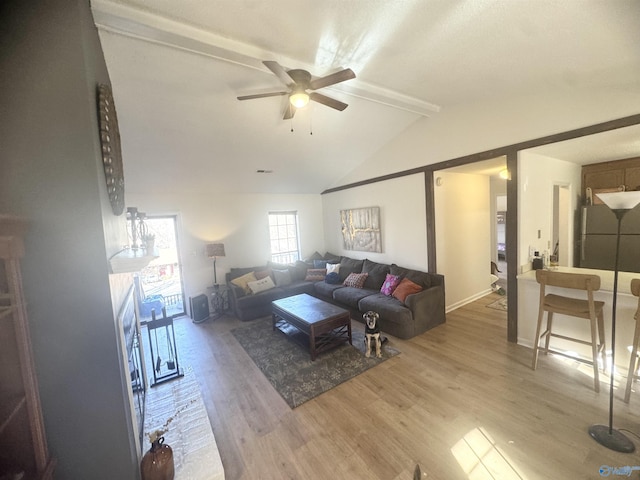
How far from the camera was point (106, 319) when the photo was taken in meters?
1.19

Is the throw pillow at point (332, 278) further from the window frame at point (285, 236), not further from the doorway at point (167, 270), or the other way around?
the doorway at point (167, 270)

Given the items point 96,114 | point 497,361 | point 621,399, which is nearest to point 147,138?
point 96,114

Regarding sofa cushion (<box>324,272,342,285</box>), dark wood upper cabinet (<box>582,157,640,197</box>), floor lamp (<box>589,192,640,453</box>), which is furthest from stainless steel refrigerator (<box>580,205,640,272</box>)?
sofa cushion (<box>324,272,342,285</box>)

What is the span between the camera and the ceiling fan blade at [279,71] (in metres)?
1.82

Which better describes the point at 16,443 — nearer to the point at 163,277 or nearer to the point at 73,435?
the point at 73,435

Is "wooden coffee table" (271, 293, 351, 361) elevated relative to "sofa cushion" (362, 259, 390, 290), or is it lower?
lower

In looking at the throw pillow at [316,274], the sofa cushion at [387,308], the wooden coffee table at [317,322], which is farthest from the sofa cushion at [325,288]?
the wooden coffee table at [317,322]

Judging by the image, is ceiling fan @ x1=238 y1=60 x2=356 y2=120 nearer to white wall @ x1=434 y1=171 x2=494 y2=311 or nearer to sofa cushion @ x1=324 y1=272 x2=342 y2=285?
white wall @ x1=434 y1=171 x2=494 y2=311

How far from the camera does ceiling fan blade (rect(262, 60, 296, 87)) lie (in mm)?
1820

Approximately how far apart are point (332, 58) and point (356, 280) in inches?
135

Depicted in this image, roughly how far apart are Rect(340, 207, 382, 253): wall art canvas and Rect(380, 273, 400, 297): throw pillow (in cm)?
84

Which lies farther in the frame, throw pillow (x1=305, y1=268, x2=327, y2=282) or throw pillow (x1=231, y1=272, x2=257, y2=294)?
throw pillow (x1=305, y1=268, x2=327, y2=282)

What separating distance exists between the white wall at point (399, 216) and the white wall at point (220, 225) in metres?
1.81

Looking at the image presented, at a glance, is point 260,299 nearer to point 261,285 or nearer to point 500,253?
point 261,285
